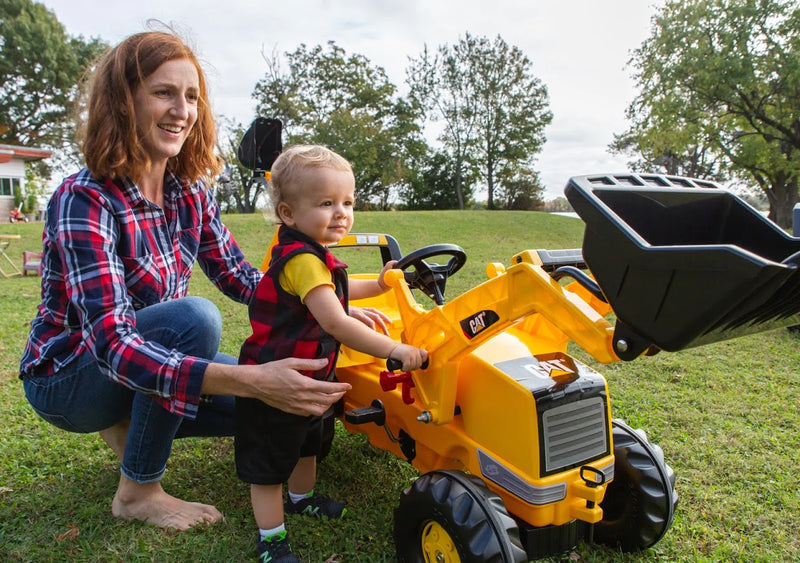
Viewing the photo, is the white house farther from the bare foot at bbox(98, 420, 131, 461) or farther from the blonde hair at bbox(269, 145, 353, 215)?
the blonde hair at bbox(269, 145, 353, 215)

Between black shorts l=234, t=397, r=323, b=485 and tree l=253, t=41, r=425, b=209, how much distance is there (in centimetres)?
2654

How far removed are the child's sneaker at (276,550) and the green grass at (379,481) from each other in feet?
0.31

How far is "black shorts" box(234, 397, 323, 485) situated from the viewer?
1.89 meters

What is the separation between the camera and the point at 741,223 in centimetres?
149

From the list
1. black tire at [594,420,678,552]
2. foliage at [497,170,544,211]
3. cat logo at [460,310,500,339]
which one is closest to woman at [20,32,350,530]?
cat logo at [460,310,500,339]

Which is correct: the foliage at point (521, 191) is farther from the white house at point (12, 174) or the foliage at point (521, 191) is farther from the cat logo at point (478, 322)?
the cat logo at point (478, 322)

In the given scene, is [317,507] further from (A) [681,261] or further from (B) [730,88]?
(B) [730,88]

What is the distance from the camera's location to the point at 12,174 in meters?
28.0

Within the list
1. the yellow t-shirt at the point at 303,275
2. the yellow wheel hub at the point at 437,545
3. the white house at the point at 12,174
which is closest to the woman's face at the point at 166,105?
the yellow t-shirt at the point at 303,275

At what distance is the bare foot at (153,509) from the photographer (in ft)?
7.09

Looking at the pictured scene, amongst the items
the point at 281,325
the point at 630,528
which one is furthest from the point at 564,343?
the point at 281,325

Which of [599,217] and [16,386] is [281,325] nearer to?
[599,217]

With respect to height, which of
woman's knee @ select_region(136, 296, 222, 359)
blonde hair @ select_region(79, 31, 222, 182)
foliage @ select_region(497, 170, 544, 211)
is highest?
blonde hair @ select_region(79, 31, 222, 182)

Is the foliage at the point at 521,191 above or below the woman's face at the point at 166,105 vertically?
below
